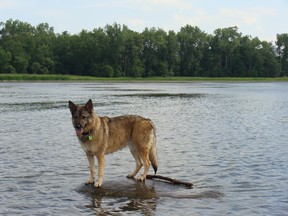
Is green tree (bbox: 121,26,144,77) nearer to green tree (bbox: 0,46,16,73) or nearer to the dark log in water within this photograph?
green tree (bbox: 0,46,16,73)

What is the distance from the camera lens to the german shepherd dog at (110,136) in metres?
10.7

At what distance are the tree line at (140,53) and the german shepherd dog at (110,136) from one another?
13971 cm

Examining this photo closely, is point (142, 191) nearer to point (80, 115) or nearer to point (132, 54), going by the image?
point (80, 115)

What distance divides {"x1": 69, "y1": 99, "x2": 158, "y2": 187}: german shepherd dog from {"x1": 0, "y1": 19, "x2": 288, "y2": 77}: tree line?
139708 millimetres

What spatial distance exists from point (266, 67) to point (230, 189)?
176801mm

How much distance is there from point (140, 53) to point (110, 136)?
6299 inches

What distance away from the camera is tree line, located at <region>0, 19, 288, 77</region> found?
15788 cm

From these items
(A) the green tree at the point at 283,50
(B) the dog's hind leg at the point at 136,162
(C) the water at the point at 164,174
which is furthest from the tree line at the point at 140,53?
(B) the dog's hind leg at the point at 136,162

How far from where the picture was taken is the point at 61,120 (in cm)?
2819

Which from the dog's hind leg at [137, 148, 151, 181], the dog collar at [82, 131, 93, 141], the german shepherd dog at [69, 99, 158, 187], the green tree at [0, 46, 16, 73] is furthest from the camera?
the green tree at [0, 46, 16, 73]

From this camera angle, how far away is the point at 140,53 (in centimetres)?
17012

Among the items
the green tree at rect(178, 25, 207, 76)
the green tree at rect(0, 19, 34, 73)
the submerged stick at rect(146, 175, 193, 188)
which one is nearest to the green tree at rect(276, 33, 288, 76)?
the green tree at rect(178, 25, 207, 76)

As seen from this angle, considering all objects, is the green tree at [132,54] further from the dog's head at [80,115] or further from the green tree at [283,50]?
the dog's head at [80,115]

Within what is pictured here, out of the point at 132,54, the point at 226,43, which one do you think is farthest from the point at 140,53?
the point at 226,43
